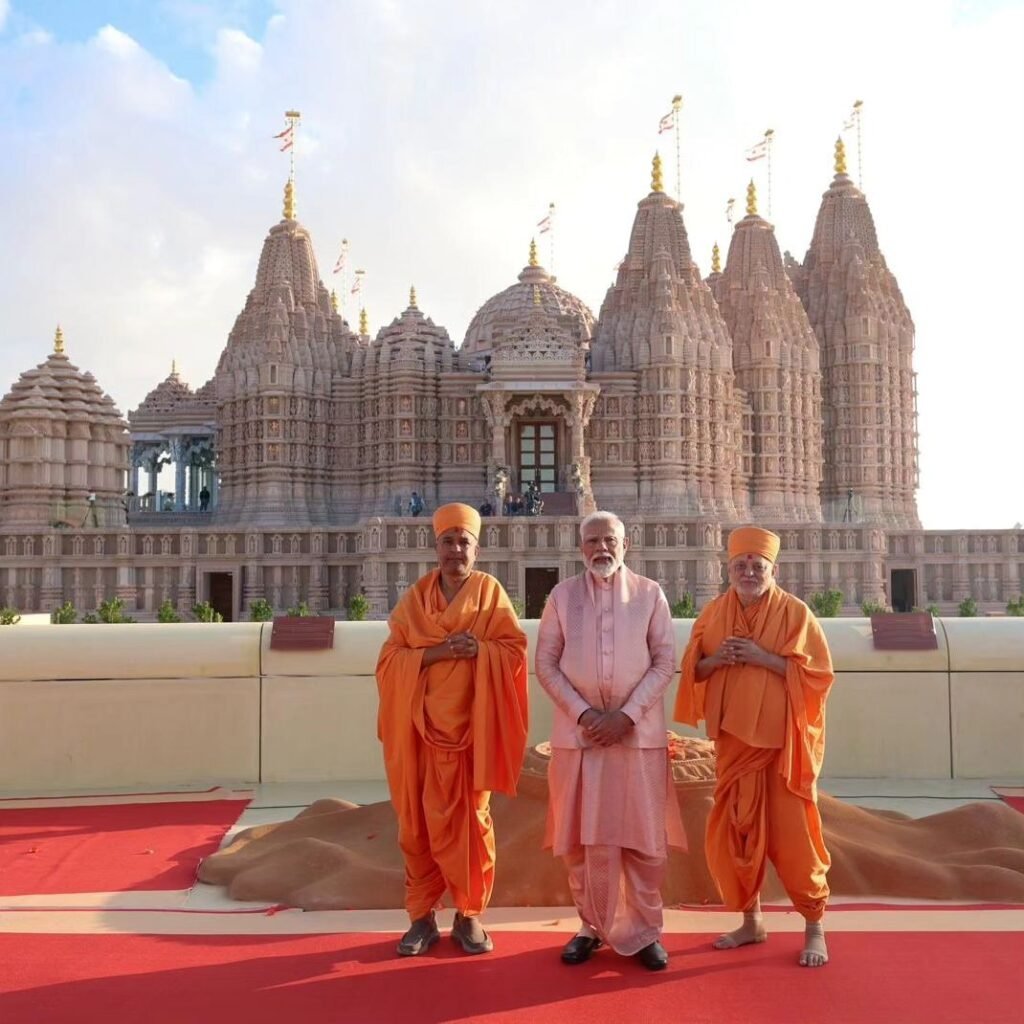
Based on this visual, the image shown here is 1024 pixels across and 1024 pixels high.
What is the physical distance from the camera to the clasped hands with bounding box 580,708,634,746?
5395 millimetres

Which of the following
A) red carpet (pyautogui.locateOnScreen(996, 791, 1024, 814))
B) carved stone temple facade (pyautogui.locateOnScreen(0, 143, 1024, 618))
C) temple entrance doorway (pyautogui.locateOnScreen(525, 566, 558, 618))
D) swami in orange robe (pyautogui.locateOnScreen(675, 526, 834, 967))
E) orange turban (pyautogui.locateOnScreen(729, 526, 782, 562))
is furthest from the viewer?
carved stone temple facade (pyautogui.locateOnScreen(0, 143, 1024, 618))

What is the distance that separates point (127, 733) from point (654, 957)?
559 cm

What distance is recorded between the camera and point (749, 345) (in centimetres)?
4291

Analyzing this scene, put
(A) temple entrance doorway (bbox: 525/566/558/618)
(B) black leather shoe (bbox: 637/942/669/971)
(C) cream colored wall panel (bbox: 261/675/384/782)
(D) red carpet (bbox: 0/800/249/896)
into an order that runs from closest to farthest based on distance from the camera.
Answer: (B) black leather shoe (bbox: 637/942/669/971) < (D) red carpet (bbox: 0/800/249/896) < (C) cream colored wall panel (bbox: 261/675/384/782) < (A) temple entrance doorway (bbox: 525/566/558/618)

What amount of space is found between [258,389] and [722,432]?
17.3m

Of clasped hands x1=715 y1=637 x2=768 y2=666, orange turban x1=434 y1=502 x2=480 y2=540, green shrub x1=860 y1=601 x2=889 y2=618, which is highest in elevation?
orange turban x1=434 y1=502 x2=480 y2=540

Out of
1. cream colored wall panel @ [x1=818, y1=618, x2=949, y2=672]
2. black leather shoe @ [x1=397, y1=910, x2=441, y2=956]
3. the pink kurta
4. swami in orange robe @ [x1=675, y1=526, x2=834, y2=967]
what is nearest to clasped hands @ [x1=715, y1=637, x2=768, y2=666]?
swami in orange robe @ [x1=675, y1=526, x2=834, y2=967]

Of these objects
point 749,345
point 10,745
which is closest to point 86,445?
point 749,345

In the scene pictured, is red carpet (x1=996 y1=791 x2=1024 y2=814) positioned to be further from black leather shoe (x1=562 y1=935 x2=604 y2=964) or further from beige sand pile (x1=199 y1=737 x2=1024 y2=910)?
black leather shoe (x1=562 y1=935 x2=604 y2=964)

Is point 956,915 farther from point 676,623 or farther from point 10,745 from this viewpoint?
point 10,745

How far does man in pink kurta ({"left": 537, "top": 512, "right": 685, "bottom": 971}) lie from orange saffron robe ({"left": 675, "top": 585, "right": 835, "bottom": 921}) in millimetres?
317

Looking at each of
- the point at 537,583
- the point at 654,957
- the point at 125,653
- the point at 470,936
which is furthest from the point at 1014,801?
the point at 537,583

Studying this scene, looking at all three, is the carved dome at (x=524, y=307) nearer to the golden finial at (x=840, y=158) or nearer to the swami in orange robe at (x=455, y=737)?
the golden finial at (x=840, y=158)

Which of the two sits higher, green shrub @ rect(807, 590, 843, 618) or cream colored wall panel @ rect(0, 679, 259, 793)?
green shrub @ rect(807, 590, 843, 618)
